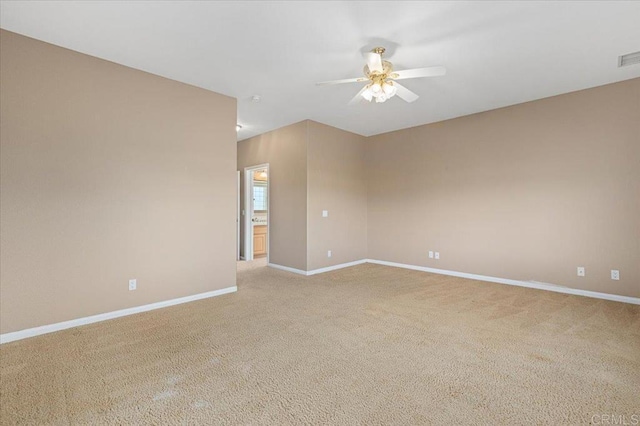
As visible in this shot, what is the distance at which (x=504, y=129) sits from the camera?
4414 millimetres

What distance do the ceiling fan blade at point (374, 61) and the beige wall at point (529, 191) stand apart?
9.38ft

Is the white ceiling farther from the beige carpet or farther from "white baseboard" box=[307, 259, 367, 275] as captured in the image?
"white baseboard" box=[307, 259, 367, 275]

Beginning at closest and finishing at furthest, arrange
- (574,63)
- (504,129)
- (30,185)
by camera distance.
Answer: (30,185)
(574,63)
(504,129)

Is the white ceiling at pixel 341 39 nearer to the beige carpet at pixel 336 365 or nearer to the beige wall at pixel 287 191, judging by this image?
the beige wall at pixel 287 191

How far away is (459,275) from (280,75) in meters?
4.08

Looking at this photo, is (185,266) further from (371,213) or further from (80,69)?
(371,213)

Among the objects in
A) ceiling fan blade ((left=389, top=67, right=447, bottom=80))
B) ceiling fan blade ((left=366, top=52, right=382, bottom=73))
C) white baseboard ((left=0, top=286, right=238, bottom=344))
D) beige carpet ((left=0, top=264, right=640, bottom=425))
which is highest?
ceiling fan blade ((left=366, top=52, right=382, bottom=73))

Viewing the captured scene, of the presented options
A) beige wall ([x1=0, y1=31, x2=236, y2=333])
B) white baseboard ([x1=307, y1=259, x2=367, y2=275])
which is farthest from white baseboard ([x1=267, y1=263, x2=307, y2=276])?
beige wall ([x1=0, y1=31, x2=236, y2=333])

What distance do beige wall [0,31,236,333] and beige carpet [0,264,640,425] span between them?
0.38 meters

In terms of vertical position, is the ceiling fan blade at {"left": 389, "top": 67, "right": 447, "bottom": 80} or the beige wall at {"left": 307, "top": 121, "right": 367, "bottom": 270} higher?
the ceiling fan blade at {"left": 389, "top": 67, "right": 447, "bottom": 80}

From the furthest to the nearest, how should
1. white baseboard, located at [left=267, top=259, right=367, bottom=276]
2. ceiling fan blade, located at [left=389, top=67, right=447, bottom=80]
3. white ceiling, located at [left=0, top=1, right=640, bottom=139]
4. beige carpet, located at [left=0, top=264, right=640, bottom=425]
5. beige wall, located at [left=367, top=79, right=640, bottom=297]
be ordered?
white baseboard, located at [left=267, top=259, right=367, bottom=276]
beige wall, located at [left=367, top=79, right=640, bottom=297]
ceiling fan blade, located at [left=389, top=67, right=447, bottom=80]
white ceiling, located at [left=0, top=1, right=640, bottom=139]
beige carpet, located at [left=0, top=264, right=640, bottom=425]

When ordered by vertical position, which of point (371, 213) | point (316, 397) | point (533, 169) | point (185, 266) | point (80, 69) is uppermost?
point (80, 69)

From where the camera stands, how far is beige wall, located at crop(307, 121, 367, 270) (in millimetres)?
5098

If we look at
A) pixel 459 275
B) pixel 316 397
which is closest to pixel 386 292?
pixel 459 275
